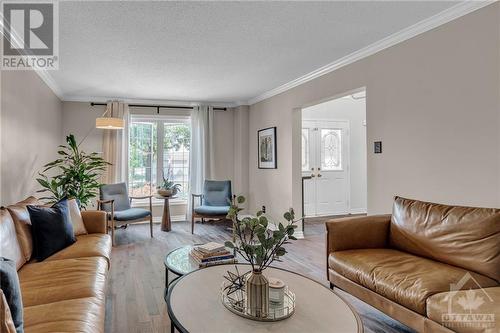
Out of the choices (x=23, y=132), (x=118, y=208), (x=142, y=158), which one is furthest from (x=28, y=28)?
(x=142, y=158)

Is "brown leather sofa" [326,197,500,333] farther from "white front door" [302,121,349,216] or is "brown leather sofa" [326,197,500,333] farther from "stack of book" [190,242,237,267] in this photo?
"white front door" [302,121,349,216]

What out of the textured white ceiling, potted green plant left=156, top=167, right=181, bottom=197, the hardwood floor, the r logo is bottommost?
the hardwood floor

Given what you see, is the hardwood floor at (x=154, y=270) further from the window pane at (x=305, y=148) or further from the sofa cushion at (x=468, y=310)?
the window pane at (x=305, y=148)

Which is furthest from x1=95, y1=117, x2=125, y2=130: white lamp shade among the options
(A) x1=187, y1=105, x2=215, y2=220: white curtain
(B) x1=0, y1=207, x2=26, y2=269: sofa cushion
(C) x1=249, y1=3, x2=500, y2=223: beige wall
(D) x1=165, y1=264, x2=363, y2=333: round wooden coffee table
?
(D) x1=165, y1=264, x2=363, y2=333: round wooden coffee table

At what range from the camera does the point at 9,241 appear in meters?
2.14

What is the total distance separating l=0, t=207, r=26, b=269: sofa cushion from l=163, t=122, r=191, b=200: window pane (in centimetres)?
403

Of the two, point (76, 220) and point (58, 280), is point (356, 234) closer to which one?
point (58, 280)

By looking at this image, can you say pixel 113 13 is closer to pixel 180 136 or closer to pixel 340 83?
pixel 340 83

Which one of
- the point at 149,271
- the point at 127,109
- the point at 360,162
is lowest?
the point at 149,271

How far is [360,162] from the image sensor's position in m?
7.07

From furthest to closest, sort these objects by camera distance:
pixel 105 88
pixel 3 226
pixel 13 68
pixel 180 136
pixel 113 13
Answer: pixel 180 136
pixel 105 88
pixel 13 68
pixel 113 13
pixel 3 226

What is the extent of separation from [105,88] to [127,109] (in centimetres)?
84

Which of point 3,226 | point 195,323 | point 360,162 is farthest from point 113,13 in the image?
point 360,162

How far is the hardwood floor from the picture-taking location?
236cm
